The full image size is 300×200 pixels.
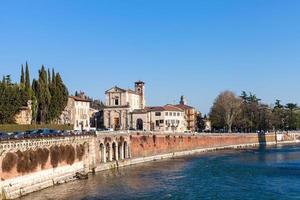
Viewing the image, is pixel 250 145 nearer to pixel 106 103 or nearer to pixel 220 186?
pixel 106 103

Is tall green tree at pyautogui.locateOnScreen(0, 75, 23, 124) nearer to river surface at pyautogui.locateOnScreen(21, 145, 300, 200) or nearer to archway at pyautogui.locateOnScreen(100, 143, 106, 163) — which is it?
archway at pyautogui.locateOnScreen(100, 143, 106, 163)

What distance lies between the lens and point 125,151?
93.9 m

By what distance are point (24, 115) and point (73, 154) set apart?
1202 inches

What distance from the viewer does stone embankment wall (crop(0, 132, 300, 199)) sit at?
174 feet

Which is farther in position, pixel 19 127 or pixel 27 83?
pixel 27 83

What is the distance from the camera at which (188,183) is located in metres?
66.4

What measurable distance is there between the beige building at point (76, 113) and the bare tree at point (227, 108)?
5323 centimetres

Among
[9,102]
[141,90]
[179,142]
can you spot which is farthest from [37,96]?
[141,90]

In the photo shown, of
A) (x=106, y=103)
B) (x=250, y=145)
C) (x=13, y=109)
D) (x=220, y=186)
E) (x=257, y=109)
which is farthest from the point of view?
(x=257, y=109)

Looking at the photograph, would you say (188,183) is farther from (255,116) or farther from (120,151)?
(255,116)

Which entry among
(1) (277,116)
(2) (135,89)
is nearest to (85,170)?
(2) (135,89)

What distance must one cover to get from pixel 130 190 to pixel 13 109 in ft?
131

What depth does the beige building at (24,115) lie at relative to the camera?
3829 inches

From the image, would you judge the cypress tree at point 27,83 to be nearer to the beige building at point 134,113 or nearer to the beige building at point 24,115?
the beige building at point 24,115
